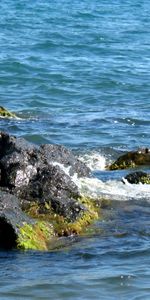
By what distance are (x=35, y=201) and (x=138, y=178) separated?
2860 mm

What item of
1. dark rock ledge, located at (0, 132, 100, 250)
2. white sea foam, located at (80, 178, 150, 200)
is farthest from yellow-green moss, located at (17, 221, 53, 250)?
white sea foam, located at (80, 178, 150, 200)

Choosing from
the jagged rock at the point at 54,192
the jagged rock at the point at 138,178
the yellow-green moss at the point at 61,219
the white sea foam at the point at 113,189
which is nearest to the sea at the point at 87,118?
the white sea foam at the point at 113,189

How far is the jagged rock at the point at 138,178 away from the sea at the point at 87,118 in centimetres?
25

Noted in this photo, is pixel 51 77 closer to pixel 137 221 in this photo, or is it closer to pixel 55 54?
pixel 55 54

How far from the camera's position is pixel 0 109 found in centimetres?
1814

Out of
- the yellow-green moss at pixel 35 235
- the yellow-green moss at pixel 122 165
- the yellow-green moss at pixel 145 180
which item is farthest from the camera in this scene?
the yellow-green moss at pixel 122 165

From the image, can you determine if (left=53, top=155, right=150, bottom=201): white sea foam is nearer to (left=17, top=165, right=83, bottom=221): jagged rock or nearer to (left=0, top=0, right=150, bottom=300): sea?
(left=0, top=0, right=150, bottom=300): sea

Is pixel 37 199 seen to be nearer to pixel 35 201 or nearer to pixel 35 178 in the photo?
pixel 35 201

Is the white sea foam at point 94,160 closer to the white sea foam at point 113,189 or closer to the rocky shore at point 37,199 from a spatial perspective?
the white sea foam at point 113,189

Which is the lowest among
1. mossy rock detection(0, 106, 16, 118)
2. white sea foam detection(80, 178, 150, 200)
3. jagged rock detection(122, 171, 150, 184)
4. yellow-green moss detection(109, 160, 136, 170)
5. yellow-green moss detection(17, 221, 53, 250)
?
yellow-green moss detection(17, 221, 53, 250)

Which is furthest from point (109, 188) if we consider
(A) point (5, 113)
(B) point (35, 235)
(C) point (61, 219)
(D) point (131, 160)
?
(A) point (5, 113)

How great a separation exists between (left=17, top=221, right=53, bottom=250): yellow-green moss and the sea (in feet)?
0.52

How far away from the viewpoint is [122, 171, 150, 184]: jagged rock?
41.1ft

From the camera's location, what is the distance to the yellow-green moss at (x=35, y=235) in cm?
891
